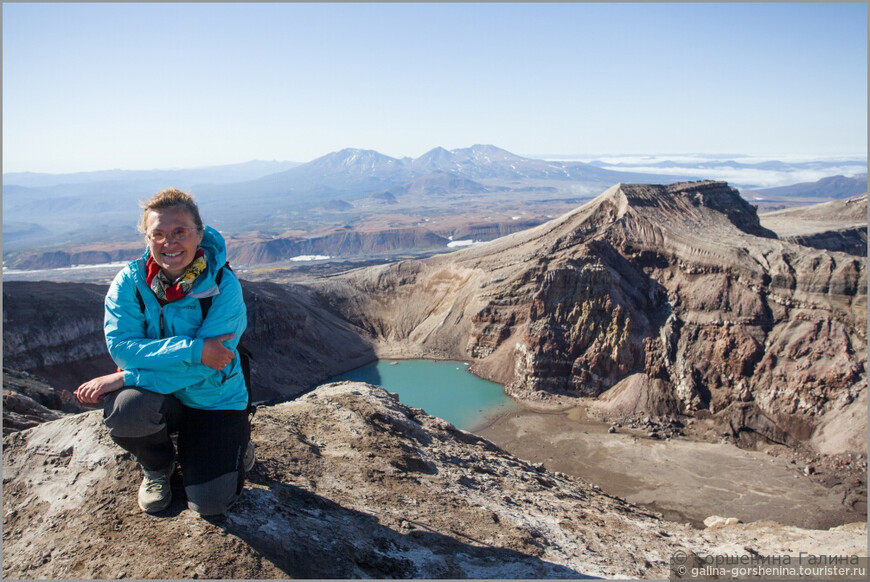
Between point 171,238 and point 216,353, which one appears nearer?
point 216,353

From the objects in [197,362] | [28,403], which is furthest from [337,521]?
[28,403]

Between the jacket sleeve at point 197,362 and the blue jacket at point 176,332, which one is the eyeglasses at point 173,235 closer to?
the blue jacket at point 176,332

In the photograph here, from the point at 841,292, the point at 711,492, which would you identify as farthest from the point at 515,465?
the point at 841,292

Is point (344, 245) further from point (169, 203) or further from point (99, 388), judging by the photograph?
point (99, 388)

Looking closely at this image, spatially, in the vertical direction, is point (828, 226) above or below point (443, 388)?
above

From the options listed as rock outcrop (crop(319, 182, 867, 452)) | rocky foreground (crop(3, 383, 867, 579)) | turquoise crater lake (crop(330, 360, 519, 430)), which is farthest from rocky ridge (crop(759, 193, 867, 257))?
rocky foreground (crop(3, 383, 867, 579))

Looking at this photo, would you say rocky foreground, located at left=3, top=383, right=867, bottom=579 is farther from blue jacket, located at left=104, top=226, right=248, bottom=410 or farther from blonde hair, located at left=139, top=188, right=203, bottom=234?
blonde hair, located at left=139, top=188, right=203, bottom=234

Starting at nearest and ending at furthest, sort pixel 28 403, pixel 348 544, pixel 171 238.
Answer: pixel 171 238 → pixel 348 544 → pixel 28 403

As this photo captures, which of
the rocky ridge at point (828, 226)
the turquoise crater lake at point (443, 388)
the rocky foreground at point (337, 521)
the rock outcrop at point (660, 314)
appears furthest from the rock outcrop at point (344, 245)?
the rocky foreground at point (337, 521)

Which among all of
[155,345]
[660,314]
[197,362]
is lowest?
[660,314]
